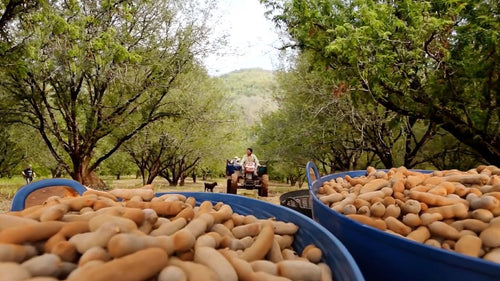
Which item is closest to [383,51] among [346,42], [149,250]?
[346,42]

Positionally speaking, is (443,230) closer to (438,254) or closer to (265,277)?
(438,254)

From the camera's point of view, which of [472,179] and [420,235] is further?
[472,179]

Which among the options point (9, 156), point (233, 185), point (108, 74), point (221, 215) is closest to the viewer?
point (221, 215)

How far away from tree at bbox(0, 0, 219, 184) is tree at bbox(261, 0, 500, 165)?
487cm

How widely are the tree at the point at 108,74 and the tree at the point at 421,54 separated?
4.87m

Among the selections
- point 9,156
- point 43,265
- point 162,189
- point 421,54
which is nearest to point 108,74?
point 421,54

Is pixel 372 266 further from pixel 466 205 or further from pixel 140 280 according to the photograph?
pixel 140 280

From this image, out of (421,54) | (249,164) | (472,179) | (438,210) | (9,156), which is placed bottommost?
(438,210)

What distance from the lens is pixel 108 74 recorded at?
9789mm

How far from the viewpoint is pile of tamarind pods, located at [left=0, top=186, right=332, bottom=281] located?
87cm

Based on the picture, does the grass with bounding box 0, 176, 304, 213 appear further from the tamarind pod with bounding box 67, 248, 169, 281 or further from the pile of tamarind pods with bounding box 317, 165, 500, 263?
the tamarind pod with bounding box 67, 248, 169, 281

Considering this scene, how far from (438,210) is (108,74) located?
975cm

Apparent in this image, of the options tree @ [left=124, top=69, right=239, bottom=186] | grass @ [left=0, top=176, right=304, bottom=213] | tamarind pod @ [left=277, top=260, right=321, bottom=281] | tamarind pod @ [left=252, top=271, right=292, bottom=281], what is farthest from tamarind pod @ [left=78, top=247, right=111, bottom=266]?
tree @ [left=124, top=69, right=239, bottom=186]

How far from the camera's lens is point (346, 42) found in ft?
17.9
